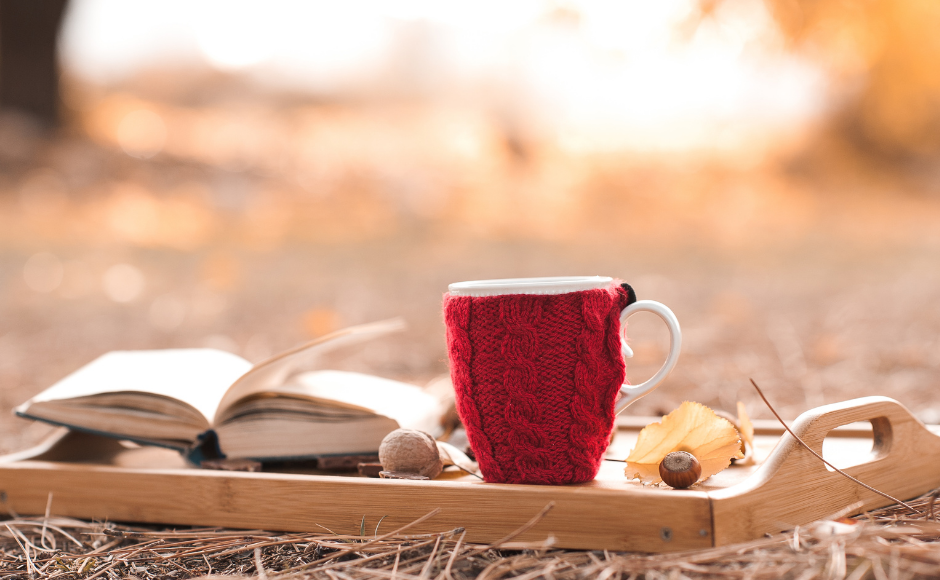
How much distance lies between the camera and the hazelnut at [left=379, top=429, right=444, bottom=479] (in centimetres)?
101

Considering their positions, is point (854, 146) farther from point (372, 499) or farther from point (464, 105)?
point (372, 499)

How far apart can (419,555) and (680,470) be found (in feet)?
1.12

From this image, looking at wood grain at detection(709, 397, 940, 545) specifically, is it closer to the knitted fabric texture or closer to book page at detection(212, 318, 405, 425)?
the knitted fabric texture

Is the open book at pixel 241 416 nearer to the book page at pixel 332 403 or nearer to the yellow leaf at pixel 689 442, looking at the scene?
the book page at pixel 332 403

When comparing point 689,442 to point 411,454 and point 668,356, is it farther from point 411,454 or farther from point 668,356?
point 411,454

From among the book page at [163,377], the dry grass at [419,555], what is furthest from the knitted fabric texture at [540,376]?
the book page at [163,377]

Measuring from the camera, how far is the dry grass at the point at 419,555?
2.56 ft

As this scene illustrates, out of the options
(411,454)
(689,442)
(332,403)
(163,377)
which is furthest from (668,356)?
(163,377)

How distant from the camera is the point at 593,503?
0.88 metres

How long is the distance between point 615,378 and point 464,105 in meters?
7.44

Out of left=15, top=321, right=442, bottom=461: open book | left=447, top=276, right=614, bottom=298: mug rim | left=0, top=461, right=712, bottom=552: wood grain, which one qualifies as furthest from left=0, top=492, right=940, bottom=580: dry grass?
left=447, top=276, right=614, bottom=298: mug rim

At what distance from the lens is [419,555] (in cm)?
92

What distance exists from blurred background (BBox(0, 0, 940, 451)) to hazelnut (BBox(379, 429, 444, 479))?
41.0 inches

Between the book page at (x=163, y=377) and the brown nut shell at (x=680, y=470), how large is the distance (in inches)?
24.7
